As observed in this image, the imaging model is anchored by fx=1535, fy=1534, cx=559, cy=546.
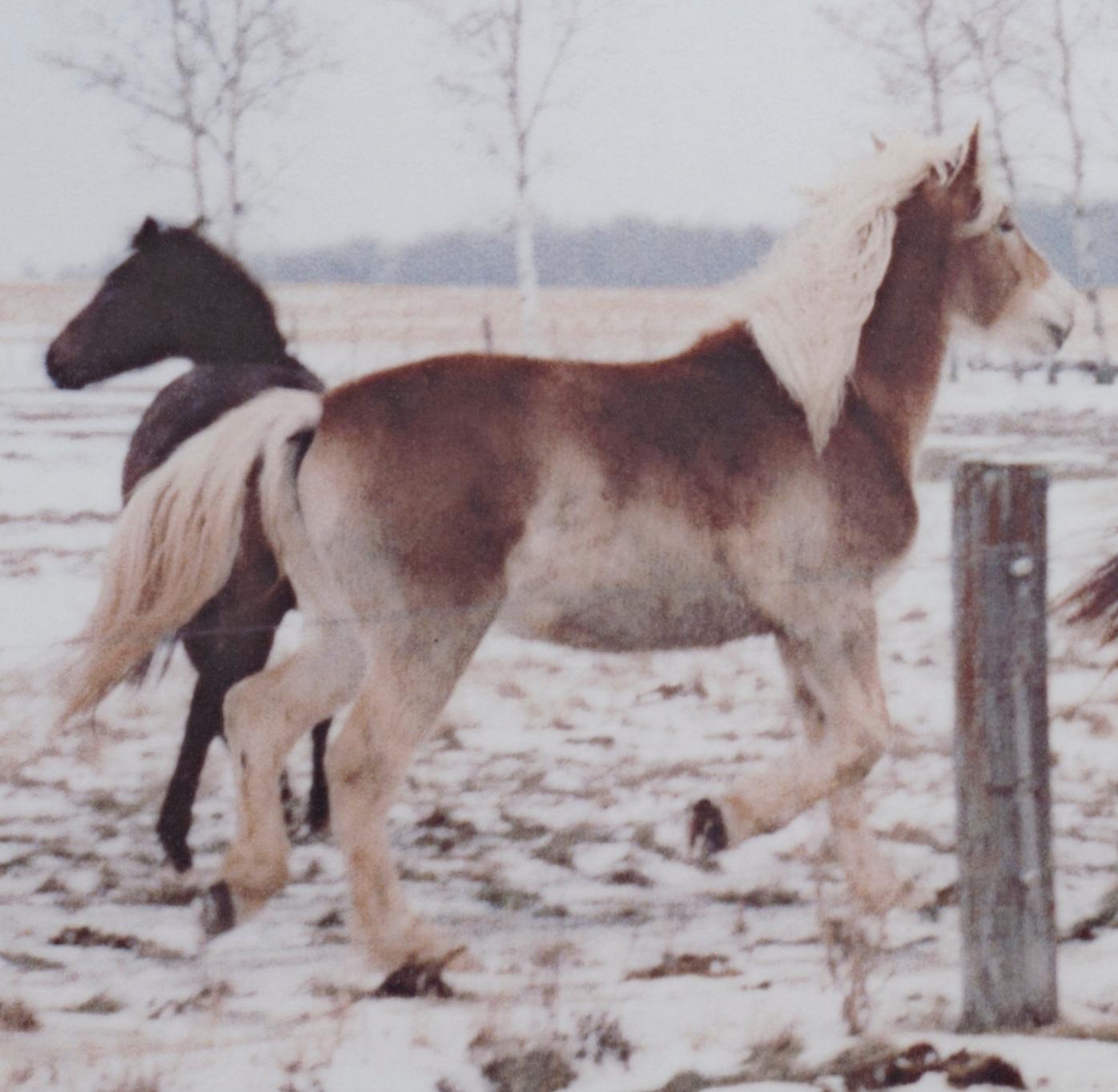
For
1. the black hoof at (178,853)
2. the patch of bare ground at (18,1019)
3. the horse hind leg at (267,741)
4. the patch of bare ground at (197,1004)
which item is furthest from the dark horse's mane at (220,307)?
the patch of bare ground at (18,1019)

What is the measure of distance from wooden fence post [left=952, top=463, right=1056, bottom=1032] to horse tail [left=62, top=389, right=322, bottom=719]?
4.84 feet

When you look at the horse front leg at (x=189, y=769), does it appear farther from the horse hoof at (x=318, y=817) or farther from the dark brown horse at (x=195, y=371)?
the horse hoof at (x=318, y=817)

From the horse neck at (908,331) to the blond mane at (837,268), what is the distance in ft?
0.19

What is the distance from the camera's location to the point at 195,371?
506 centimetres

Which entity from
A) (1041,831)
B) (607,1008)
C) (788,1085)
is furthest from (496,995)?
(1041,831)

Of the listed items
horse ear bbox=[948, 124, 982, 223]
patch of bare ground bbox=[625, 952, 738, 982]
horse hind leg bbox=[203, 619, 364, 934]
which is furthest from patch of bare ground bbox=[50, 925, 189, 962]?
horse ear bbox=[948, 124, 982, 223]

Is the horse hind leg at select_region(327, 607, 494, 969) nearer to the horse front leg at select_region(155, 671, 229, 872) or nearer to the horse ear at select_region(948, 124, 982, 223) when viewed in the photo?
the horse front leg at select_region(155, 671, 229, 872)

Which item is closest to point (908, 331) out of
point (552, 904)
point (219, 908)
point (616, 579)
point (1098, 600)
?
point (1098, 600)

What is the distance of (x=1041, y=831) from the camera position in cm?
278

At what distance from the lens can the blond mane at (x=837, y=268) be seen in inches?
145

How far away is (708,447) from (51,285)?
19.9m

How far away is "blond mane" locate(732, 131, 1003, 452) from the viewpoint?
145 inches

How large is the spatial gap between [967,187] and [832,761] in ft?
4.93

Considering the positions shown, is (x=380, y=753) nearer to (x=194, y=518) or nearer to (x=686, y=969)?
(x=194, y=518)
